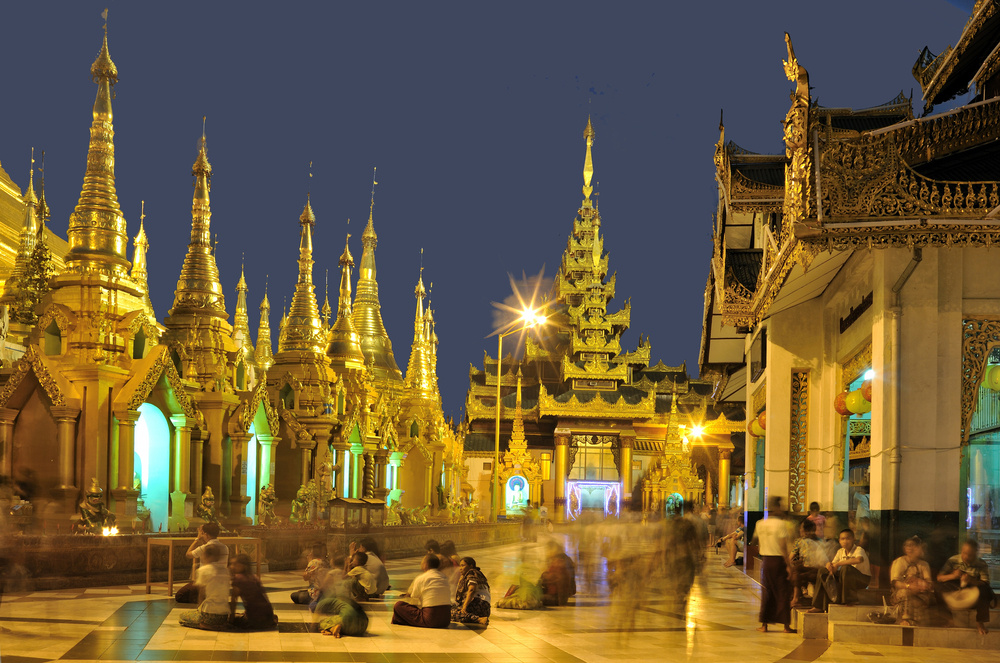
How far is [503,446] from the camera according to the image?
64438mm

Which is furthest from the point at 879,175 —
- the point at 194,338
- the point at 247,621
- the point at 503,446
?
the point at 503,446

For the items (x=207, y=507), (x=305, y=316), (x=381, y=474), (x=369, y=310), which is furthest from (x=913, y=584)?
(x=369, y=310)

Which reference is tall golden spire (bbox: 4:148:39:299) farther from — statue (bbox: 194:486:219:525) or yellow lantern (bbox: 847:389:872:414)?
yellow lantern (bbox: 847:389:872:414)

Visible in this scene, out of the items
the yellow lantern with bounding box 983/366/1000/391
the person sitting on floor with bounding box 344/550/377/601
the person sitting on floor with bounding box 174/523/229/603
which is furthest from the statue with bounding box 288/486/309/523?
the yellow lantern with bounding box 983/366/1000/391

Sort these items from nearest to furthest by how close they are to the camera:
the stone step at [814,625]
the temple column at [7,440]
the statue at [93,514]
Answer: the stone step at [814,625] < the statue at [93,514] < the temple column at [7,440]

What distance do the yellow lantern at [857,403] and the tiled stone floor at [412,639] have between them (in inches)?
131

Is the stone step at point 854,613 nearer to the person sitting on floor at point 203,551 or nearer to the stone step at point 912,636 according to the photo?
the stone step at point 912,636

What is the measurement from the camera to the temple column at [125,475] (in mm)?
19031

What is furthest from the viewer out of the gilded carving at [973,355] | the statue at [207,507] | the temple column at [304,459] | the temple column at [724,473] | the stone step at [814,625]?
the temple column at [724,473]

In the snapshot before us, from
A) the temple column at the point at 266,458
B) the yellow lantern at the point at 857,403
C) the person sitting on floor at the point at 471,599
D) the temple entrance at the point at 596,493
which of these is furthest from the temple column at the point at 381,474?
the temple entrance at the point at 596,493

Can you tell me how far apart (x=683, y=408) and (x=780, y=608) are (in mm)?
53422

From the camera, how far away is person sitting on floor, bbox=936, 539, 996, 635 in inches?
459

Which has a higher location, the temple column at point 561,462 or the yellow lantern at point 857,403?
the yellow lantern at point 857,403

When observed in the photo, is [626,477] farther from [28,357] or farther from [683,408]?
[28,357]
